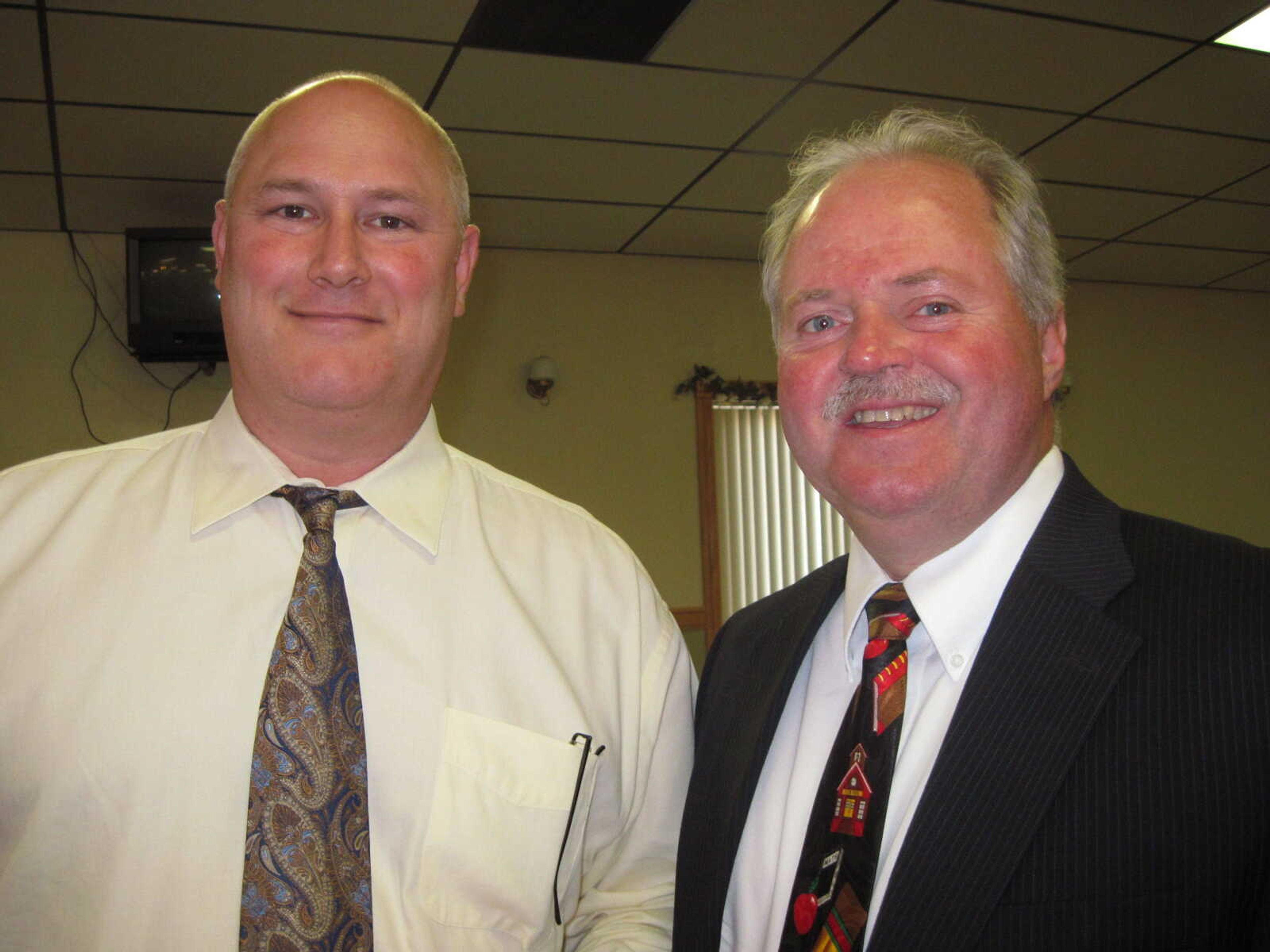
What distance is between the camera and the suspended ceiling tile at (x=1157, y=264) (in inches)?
234

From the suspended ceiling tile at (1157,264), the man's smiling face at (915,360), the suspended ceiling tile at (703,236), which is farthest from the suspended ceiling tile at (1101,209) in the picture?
the man's smiling face at (915,360)

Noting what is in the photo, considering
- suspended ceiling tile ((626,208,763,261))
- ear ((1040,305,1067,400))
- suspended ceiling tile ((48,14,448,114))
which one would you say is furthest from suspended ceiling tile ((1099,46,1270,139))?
ear ((1040,305,1067,400))

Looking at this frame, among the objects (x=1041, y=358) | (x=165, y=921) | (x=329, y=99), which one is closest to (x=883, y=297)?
(x=1041, y=358)

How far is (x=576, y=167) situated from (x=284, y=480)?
3.26 m

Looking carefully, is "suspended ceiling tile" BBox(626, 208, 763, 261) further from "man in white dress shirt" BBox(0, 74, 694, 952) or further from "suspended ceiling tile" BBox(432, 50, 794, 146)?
"man in white dress shirt" BBox(0, 74, 694, 952)

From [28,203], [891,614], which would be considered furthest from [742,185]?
[891,614]

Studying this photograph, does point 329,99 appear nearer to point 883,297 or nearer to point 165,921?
point 883,297

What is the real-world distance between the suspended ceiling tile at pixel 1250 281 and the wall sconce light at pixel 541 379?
4.41 m

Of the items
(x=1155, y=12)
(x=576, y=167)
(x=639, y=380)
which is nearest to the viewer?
(x=1155, y=12)

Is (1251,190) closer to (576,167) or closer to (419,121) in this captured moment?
(576,167)

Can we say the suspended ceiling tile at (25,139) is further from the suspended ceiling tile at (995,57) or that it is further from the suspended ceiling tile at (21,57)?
the suspended ceiling tile at (995,57)

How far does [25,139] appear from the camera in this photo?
12.9ft

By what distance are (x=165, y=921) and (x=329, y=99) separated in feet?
3.71

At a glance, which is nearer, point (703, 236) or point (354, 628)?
point (354, 628)
